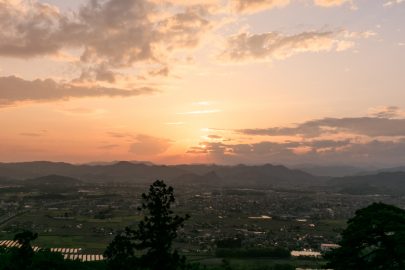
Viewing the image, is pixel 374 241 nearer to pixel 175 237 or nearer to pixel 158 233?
pixel 175 237

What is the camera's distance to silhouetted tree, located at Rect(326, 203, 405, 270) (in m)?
28.4

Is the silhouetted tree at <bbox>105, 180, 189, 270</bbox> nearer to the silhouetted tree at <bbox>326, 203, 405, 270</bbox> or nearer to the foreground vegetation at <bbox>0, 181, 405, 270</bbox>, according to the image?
the foreground vegetation at <bbox>0, 181, 405, 270</bbox>

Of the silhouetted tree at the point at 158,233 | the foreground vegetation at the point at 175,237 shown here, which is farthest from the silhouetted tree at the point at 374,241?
the silhouetted tree at the point at 158,233

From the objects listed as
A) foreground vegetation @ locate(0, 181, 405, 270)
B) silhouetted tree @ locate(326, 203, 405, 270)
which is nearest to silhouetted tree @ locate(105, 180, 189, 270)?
foreground vegetation @ locate(0, 181, 405, 270)

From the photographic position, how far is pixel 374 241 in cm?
2933

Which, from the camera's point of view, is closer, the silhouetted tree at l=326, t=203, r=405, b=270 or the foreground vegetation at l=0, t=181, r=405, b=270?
the foreground vegetation at l=0, t=181, r=405, b=270

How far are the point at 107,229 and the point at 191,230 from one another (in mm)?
36033

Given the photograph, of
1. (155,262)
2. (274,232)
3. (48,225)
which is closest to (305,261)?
(274,232)

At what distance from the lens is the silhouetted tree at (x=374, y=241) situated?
2835 centimetres

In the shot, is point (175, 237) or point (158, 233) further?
point (175, 237)

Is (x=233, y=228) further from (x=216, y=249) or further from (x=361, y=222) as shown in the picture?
(x=361, y=222)

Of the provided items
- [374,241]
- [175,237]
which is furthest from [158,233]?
[374,241]

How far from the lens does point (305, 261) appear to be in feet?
386

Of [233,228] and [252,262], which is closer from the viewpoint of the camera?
[252,262]
